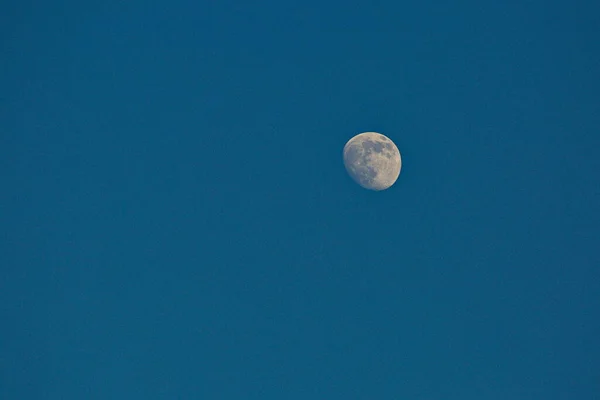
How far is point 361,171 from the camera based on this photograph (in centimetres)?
727

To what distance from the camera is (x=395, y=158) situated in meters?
7.32

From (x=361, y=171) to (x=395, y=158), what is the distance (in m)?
0.51

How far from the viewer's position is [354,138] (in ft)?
24.4

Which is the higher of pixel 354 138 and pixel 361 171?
pixel 354 138

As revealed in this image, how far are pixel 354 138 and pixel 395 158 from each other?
2.09 feet
